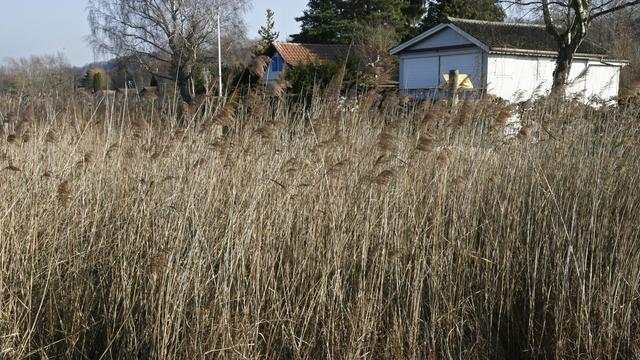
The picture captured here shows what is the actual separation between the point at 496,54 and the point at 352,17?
42.4 ft

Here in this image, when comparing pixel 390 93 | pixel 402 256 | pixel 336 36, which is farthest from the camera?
pixel 336 36

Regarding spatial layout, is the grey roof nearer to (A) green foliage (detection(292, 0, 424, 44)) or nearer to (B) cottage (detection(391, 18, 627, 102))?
(B) cottage (detection(391, 18, 627, 102))

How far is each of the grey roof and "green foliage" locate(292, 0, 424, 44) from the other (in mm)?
8410

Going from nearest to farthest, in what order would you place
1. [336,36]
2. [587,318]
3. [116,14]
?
[587,318], [116,14], [336,36]

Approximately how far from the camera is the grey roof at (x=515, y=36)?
25.6 meters

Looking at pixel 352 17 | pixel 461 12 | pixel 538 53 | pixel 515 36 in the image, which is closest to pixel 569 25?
pixel 538 53

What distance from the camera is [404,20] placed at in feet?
121

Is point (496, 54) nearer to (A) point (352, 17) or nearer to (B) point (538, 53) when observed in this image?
(B) point (538, 53)

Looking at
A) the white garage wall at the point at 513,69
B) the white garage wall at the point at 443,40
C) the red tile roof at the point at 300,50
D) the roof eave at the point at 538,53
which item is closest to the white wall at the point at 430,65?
the white garage wall at the point at 443,40

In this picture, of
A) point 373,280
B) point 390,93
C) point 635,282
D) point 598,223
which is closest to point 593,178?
point 598,223

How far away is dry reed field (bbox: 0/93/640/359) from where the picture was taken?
2.93 meters

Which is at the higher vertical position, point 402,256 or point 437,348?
point 402,256

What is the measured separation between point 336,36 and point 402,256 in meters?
34.0

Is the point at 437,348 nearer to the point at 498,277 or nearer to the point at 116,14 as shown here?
the point at 498,277
